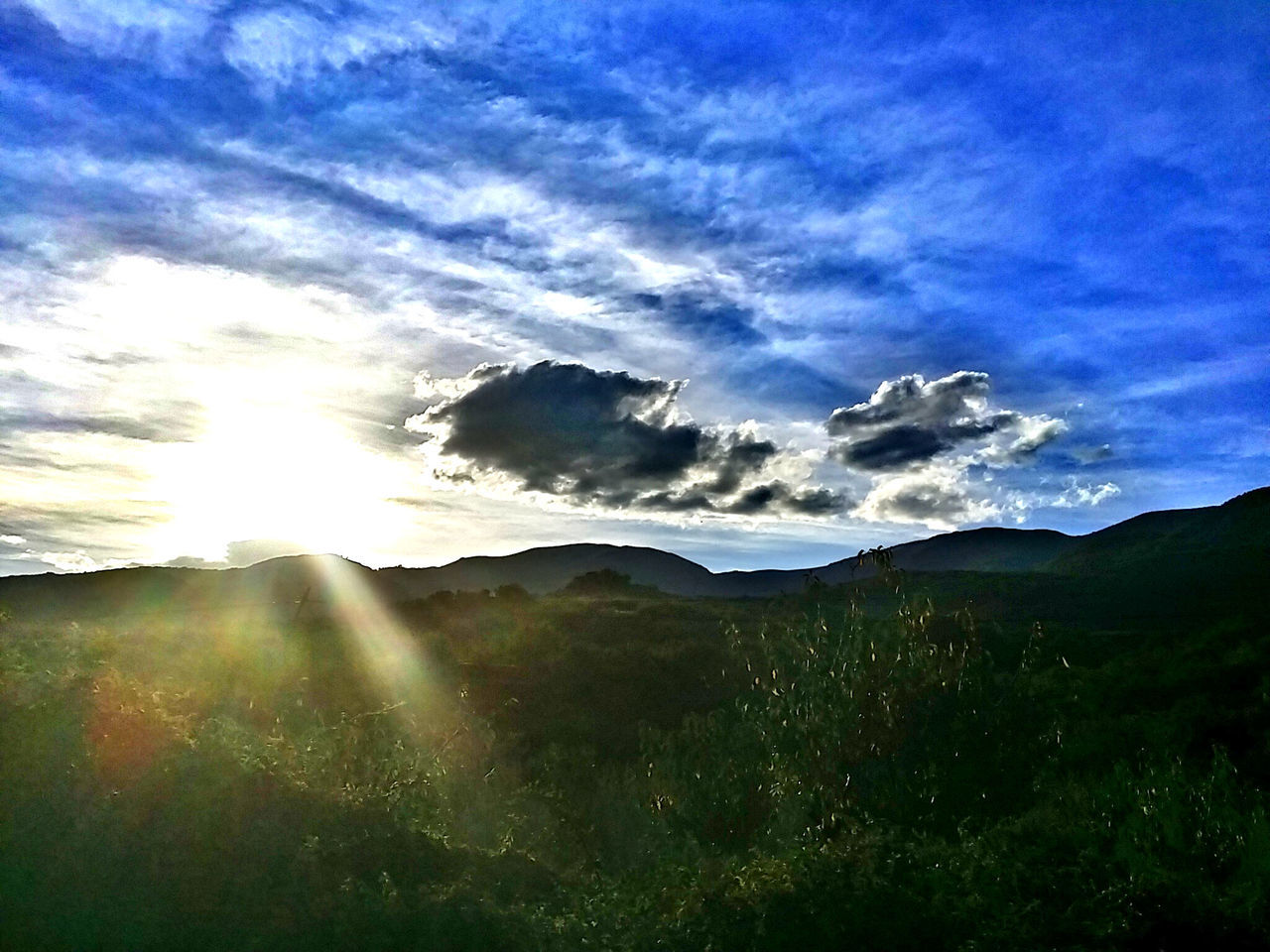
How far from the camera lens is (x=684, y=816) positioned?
1588cm

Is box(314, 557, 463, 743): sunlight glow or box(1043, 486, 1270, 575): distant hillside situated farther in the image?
box(1043, 486, 1270, 575): distant hillside

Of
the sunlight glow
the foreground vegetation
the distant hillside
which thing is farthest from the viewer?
the distant hillside

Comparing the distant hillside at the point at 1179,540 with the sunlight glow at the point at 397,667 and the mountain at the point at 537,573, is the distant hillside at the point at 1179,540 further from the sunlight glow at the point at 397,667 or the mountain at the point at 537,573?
the sunlight glow at the point at 397,667

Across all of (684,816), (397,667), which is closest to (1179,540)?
(397,667)

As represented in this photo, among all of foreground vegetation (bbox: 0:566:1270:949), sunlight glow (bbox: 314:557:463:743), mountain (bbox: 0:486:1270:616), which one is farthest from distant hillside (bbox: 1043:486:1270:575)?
foreground vegetation (bbox: 0:566:1270:949)

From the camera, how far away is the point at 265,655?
1248 inches

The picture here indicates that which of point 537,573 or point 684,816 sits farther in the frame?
point 537,573

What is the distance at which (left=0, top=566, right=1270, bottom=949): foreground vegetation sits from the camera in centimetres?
986

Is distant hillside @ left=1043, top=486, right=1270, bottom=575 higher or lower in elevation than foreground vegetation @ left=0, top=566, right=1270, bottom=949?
higher

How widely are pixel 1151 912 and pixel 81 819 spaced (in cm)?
1113

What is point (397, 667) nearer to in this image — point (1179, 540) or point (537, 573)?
point (1179, 540)

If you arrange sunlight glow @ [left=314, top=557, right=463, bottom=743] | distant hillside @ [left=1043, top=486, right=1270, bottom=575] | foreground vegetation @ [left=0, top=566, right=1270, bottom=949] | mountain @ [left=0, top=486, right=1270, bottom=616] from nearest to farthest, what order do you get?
foreground vegetation @ [left=0, top=566, right=1270, bottom=949] < sunlight glow @ [left=314, top=557, right=463, bottom=743] < mountain @ [left=0, top=486, right=1270, bottom=616] < distant hillside @ [left=1043, top=486, right=1270, bottom=575]

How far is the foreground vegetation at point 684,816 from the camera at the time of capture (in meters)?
9.86

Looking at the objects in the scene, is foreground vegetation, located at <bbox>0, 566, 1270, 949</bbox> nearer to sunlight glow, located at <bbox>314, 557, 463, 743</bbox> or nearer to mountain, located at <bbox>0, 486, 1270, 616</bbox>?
sunlight glow, located at <bbox>314, 557, 463, 743</bbox>
